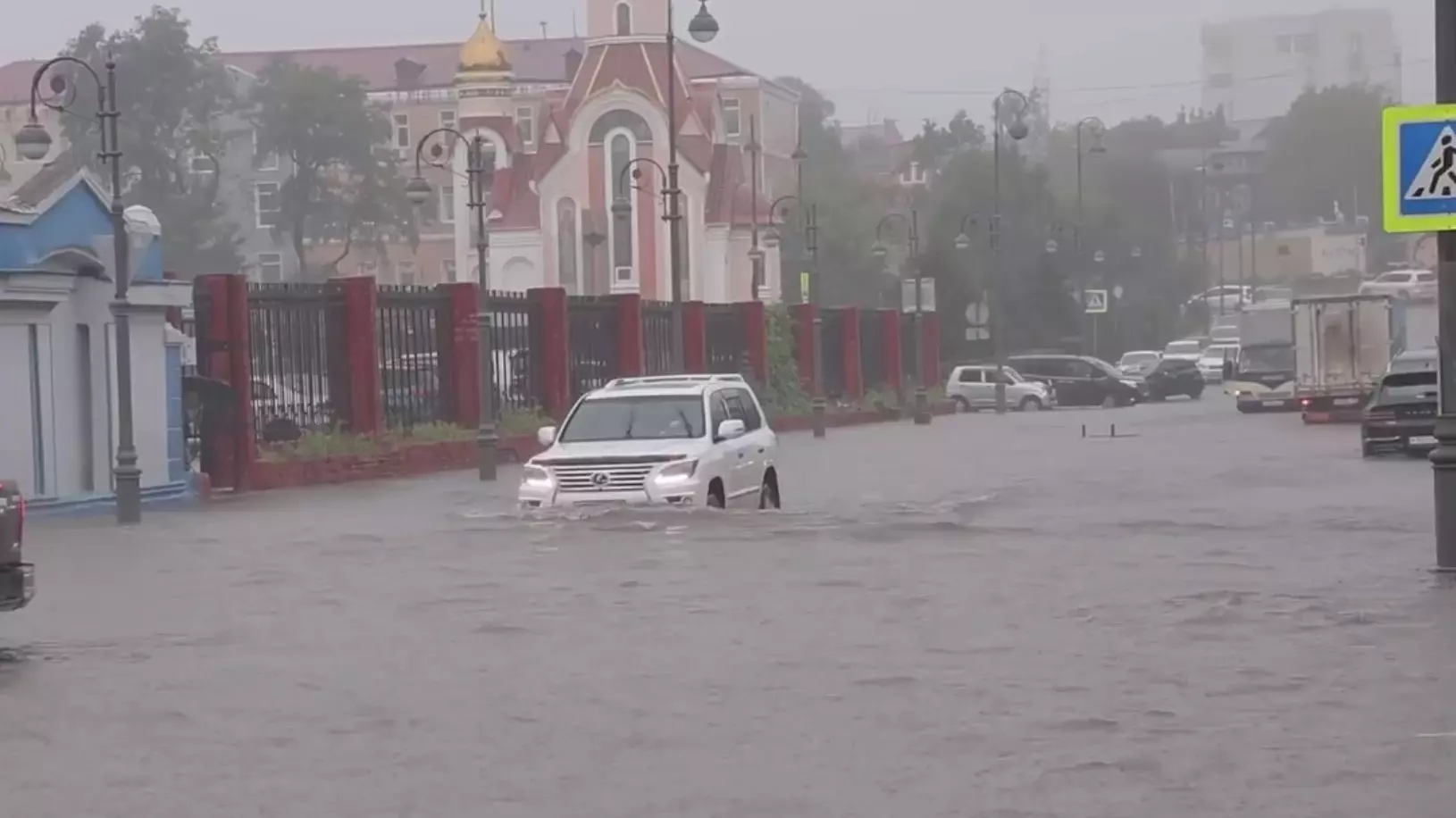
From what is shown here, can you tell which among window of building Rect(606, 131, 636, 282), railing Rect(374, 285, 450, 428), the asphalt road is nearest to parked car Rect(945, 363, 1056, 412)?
window of building Rect(606, 131, 636, 282)

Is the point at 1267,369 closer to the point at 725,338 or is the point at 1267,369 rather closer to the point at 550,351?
the point at 725,338

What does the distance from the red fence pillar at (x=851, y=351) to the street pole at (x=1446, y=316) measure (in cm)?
5396

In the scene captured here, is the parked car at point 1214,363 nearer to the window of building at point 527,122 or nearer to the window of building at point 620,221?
the window of building at point 620,221

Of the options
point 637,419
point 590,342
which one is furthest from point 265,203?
point 637,419

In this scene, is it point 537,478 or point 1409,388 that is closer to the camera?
point 537,478

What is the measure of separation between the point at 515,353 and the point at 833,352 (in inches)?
973

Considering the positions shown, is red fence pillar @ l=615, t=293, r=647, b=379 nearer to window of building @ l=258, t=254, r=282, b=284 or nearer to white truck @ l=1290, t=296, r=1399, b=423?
white truck @ l=1290, t=296, r=1399, b=423

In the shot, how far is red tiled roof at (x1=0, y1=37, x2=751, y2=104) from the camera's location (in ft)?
419

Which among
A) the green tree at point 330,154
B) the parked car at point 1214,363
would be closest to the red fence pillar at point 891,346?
the parked car at point 1214,363

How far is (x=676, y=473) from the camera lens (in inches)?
980

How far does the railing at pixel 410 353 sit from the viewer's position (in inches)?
1687

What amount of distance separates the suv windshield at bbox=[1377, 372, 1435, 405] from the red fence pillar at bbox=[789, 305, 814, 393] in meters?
30.0

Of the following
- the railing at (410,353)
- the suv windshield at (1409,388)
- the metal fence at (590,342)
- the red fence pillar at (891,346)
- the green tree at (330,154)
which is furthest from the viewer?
the green tree at (330,154)

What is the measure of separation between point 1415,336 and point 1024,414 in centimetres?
1179
